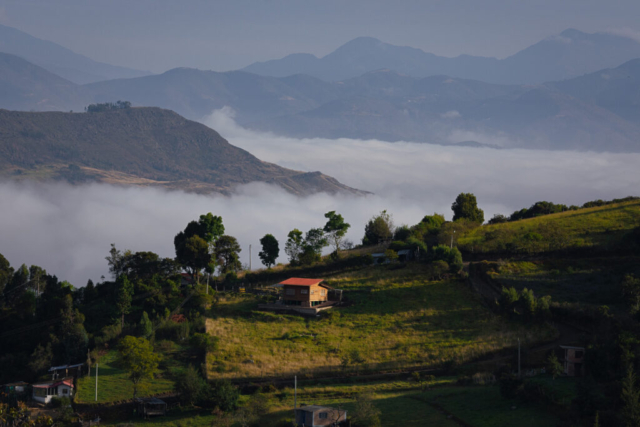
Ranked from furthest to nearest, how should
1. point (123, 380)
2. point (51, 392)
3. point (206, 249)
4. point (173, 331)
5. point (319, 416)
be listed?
point (206, 249), point (173, 331), point (123, 380), point (51, 392), point (319, 416)

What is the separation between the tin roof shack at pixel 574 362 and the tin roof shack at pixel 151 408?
862 inches

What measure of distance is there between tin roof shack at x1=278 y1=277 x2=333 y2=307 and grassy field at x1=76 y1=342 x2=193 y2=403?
35.0 ft

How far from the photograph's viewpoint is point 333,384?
128 ft

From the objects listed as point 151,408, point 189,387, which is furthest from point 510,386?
point 151,408

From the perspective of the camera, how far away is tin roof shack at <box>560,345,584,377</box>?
34.2 meters

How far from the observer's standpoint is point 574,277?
51344 millimetres

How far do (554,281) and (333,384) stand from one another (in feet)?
71.0

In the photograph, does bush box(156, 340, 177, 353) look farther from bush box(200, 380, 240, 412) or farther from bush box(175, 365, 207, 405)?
bush box(200, 380, 240, 412)

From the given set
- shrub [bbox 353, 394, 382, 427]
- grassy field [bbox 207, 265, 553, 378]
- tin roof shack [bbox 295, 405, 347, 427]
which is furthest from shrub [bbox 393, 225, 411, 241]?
tin roof shack [bbox 295, 405, 347, 427]

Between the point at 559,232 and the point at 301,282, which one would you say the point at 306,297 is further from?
the point at 559,232

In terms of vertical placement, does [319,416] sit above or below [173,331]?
below

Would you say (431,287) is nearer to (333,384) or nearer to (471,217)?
(333,384)

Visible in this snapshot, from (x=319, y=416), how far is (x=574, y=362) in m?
13.6

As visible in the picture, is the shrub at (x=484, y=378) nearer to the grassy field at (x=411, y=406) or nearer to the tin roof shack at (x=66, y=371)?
the grassy field at (x=411, y=406)
